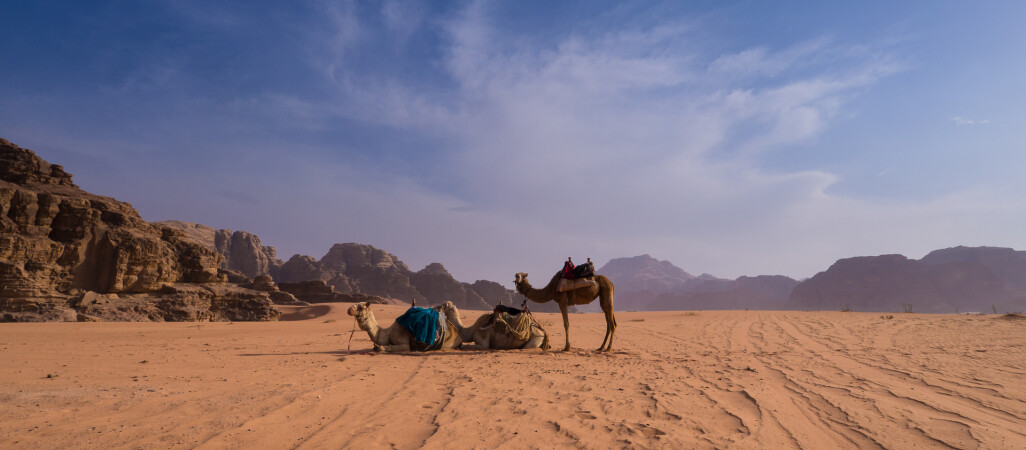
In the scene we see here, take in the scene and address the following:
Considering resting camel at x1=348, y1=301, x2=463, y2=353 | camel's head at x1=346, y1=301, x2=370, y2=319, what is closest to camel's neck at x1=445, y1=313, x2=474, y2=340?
resting camel at x1=348, y1=301, x2=463, y2=353

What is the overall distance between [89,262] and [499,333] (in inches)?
1091

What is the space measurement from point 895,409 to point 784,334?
1006 cm

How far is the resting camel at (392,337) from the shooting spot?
9.56 m

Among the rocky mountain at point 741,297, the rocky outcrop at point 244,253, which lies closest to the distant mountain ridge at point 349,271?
the rocky outcrop at point 244,253

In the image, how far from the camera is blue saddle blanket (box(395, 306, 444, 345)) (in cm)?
978

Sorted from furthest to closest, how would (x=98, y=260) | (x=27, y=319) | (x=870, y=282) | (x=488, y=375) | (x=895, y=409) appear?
(x=870, y=282), (x=98, y=260), (x=27, y=319), (x=488, y=375), (x=895, y=409)

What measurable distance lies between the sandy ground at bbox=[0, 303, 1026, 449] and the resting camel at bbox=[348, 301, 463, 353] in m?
0.47

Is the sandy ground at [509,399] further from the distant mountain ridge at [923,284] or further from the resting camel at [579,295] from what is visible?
the distant mountain ridge at [923,284]

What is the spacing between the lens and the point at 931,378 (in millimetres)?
6785

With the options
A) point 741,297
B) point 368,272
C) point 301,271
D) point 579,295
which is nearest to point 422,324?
point 579,295

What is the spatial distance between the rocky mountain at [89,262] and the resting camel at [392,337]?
22.1 m

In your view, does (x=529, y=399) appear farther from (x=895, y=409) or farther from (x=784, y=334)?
(x=784, y=334)

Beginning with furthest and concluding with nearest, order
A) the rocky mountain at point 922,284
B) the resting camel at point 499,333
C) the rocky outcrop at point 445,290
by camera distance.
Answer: the rocky mountain at point 922,284 → the rocky outcrop at point 445,290 → the resting camel at point 499,333

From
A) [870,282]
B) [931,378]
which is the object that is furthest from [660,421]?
[870,282]
